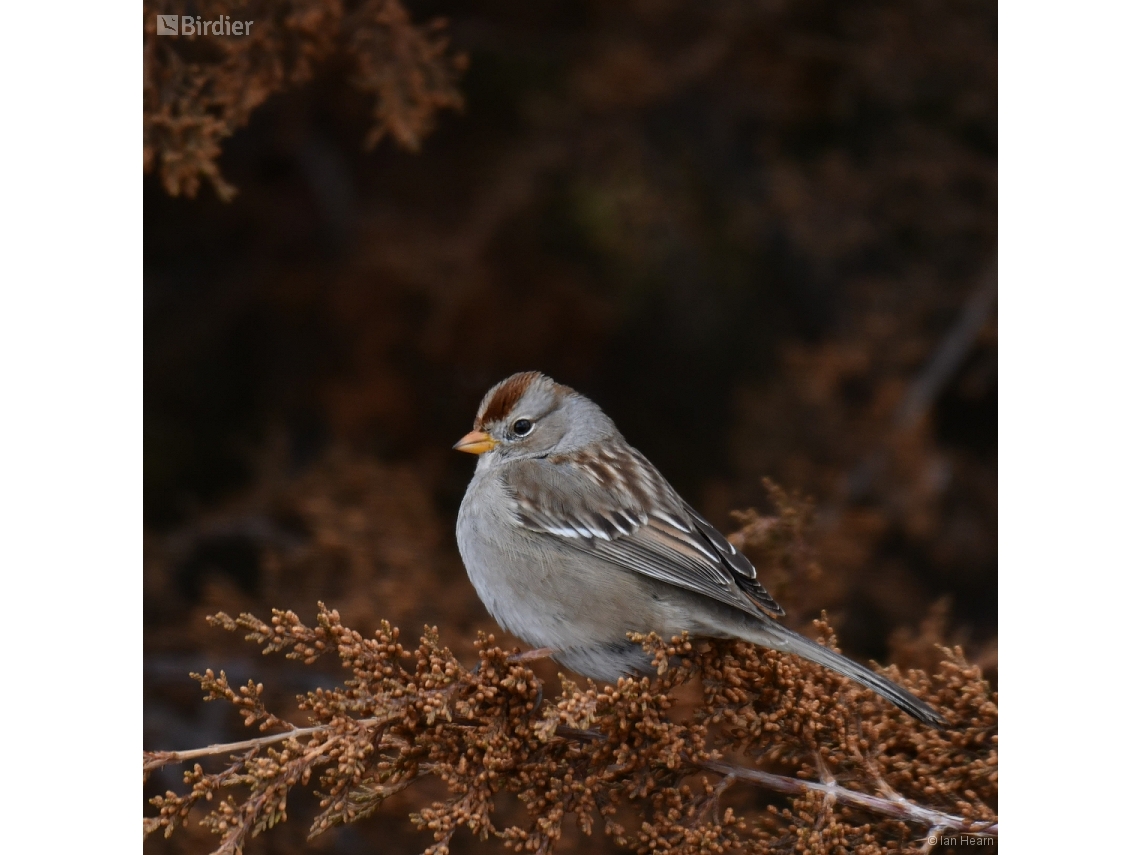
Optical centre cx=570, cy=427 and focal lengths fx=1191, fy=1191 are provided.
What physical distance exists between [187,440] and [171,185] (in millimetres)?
1679

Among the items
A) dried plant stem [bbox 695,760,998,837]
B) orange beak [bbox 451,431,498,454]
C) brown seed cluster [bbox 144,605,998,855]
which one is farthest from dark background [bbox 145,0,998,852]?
dried plant stem [bbox 695,760,998,837]

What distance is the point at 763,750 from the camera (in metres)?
2.33

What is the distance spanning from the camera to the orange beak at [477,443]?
287 cm

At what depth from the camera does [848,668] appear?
2227 millimetres

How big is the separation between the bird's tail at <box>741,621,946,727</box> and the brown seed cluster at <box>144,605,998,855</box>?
0.04 meters

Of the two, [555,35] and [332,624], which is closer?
[332,624]

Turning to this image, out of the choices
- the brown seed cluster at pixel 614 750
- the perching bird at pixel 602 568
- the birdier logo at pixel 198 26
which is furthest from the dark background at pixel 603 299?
the brown seed cluster at pixel 614 750

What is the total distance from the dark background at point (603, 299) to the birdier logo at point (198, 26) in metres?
0.98

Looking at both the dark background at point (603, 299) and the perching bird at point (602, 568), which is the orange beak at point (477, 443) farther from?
the dark background at point (603, 299)

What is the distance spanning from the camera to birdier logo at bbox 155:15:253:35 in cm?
248

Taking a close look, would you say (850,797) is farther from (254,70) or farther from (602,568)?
(254,70)

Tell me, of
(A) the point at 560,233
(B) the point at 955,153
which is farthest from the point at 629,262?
(B) the point at 955,153
